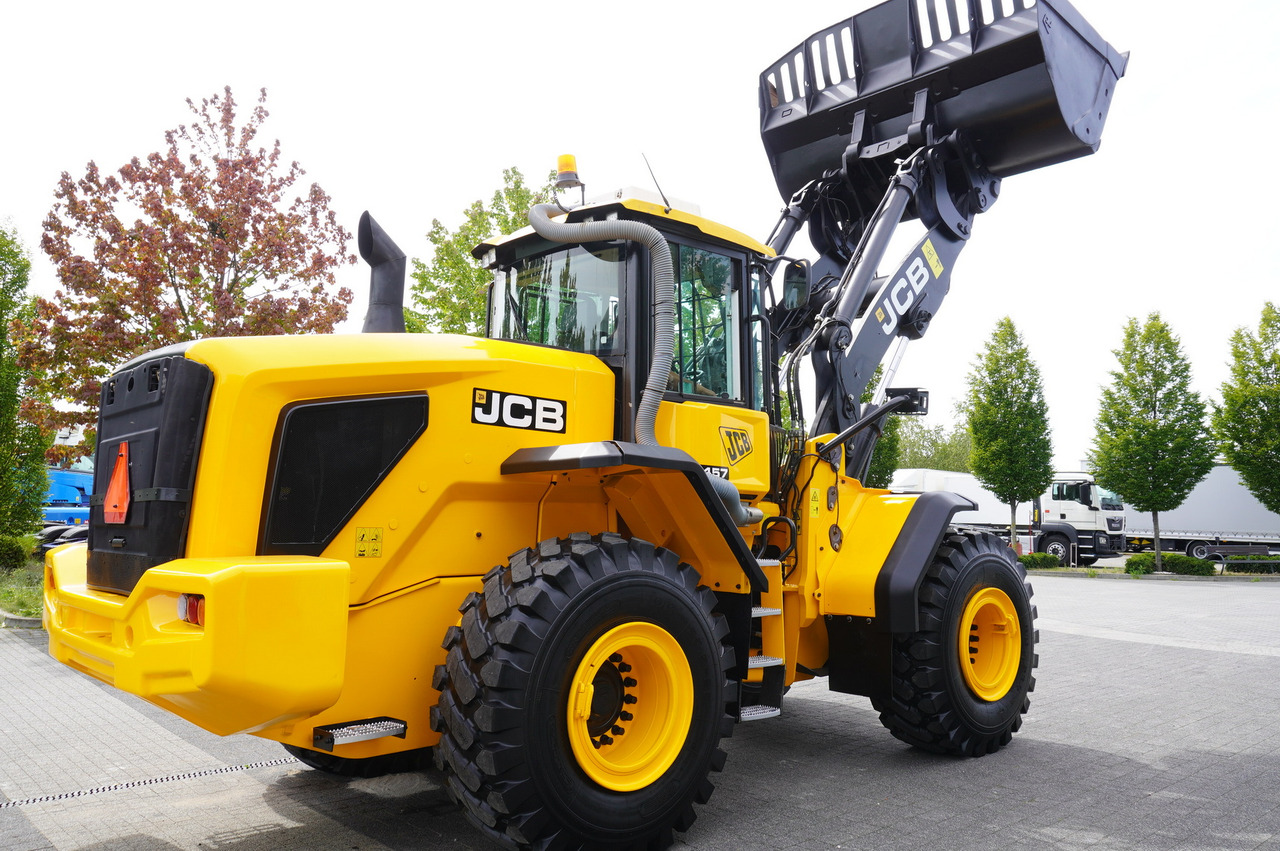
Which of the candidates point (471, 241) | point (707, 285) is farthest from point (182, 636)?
point (471, 241)

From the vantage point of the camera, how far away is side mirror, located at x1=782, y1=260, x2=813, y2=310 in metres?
5.61

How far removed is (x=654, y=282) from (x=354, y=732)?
97.9 inches

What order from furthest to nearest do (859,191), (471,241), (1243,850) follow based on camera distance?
(471,241)
(859,191)
(1243,850)

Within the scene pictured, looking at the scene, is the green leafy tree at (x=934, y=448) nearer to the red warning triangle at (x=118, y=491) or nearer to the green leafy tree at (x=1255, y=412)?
the green leafy tree at (x=1255, y=412)

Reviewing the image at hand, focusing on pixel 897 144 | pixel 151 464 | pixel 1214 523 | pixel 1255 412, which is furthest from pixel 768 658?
pixel 1214 523

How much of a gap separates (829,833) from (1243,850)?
176 cm

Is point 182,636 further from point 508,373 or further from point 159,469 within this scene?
point 508,373

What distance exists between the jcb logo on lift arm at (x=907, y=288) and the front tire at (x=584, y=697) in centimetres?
312

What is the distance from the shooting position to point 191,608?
121 inches

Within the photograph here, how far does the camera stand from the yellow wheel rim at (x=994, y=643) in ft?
19.1

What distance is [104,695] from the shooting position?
24.4ft

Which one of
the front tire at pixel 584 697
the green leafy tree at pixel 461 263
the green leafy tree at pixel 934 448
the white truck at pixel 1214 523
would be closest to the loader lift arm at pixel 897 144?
the front tire at pixel 584 697

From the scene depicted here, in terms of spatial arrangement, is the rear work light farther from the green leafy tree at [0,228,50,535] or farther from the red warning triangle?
the green leafy tree at [0,228,50,535]

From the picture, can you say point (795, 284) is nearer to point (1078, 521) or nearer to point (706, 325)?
point (706, 325)
